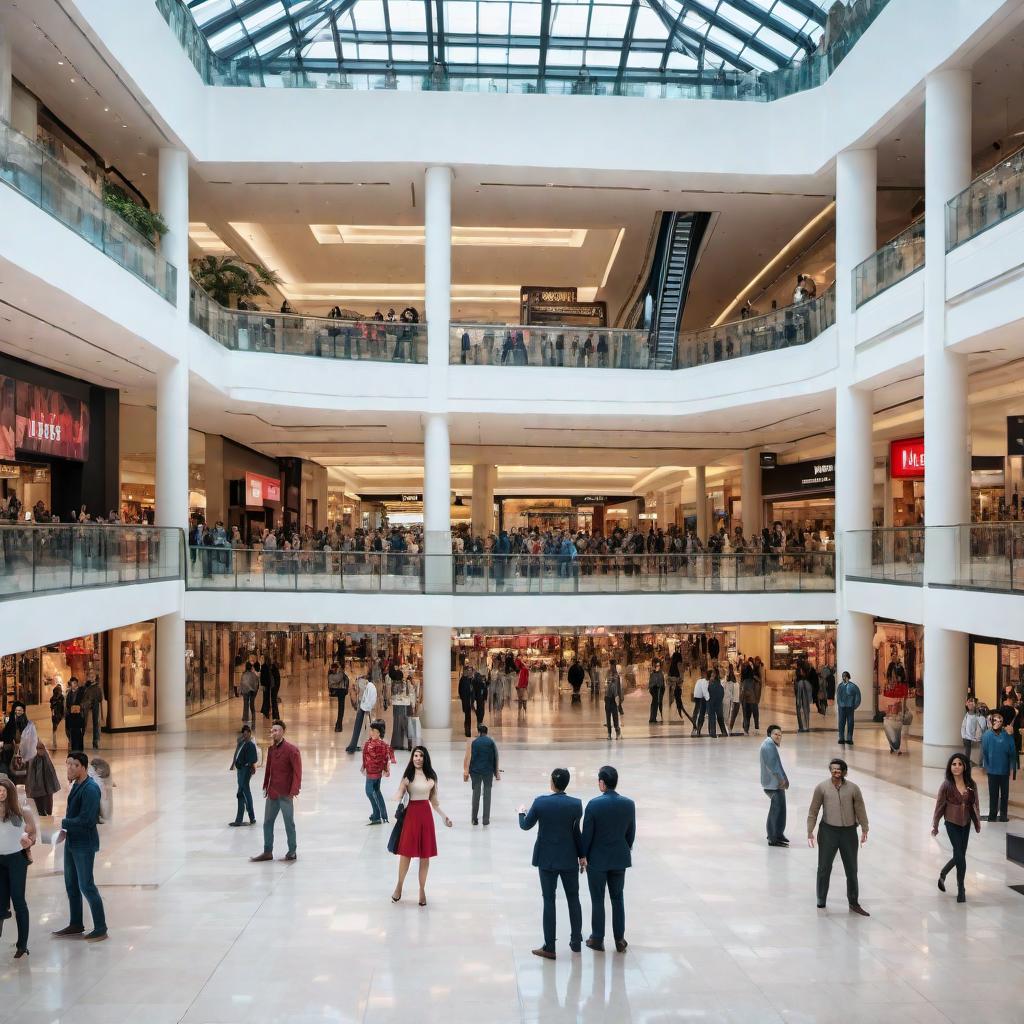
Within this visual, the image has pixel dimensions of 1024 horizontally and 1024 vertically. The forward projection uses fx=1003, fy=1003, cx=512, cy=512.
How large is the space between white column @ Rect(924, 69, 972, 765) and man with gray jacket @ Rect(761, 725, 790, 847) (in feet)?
21.3

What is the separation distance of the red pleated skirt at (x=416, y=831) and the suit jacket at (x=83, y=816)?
2.51 m

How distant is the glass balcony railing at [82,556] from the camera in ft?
41.5

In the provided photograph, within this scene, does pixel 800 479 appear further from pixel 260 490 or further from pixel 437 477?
pixel 260 490

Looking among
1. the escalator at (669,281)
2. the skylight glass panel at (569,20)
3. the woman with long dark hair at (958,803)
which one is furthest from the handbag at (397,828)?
the skylight glass panel at (569,20)

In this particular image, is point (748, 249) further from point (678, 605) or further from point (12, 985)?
point (12, 985)

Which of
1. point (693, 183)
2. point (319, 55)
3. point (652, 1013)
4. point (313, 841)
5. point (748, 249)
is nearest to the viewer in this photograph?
point (652, 1013)

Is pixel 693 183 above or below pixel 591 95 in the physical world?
below

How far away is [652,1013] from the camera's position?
6801 mm

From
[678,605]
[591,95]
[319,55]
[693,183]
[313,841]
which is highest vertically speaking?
[319,55]

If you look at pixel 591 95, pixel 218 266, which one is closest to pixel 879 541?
pixel 591 95

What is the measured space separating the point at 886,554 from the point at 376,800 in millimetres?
11417

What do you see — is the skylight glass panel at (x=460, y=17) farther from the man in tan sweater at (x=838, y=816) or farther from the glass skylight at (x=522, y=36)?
the man in tan sweater at (x=838, y=816)

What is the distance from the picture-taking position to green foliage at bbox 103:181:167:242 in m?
17.3

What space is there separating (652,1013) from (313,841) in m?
5.68
